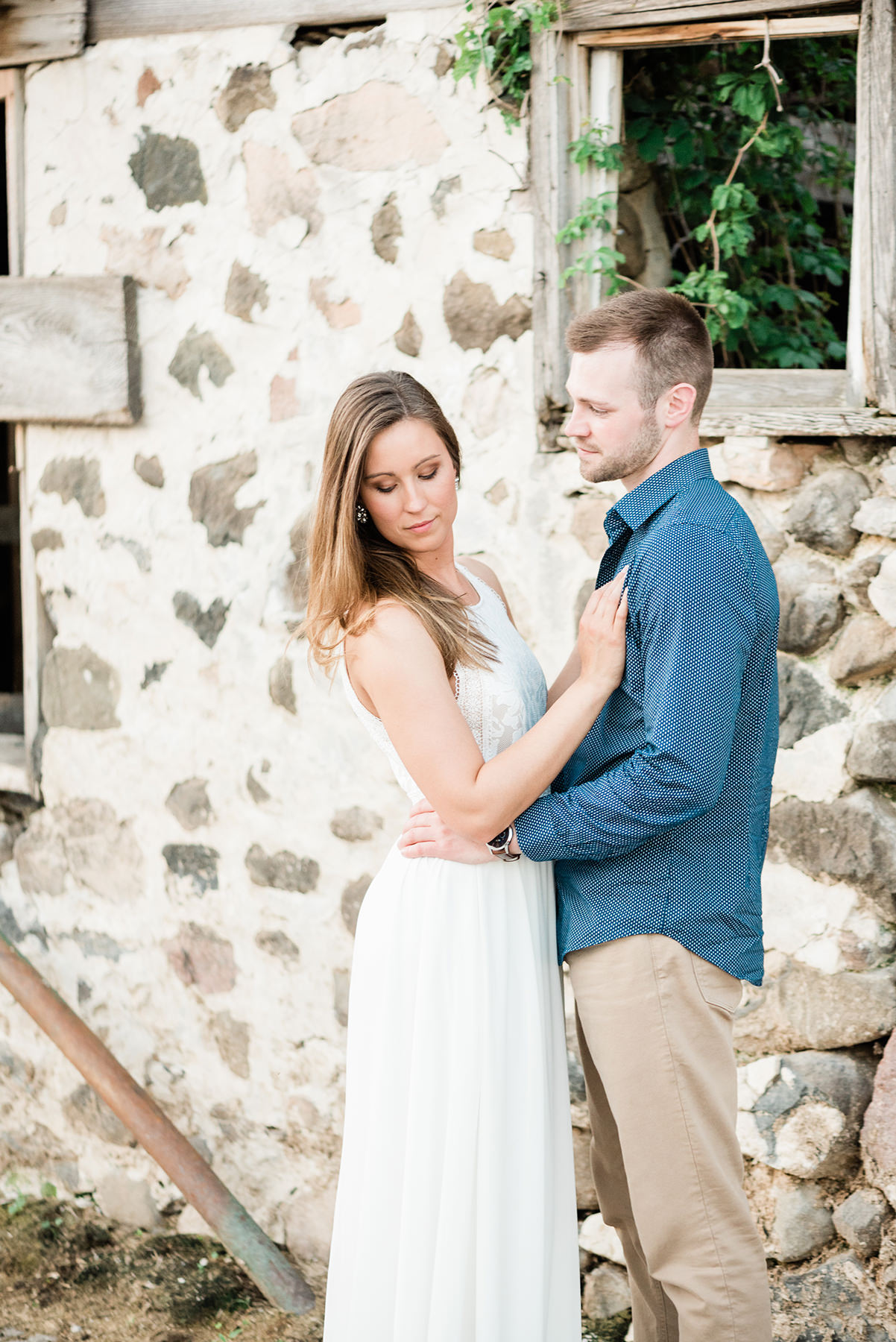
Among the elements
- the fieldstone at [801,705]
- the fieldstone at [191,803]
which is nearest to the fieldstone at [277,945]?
the fieldstone at [191,803]

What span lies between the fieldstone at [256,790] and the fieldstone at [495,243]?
1451mm

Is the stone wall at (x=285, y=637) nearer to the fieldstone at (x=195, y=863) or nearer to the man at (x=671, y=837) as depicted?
the fieldstone at (x=195, y=863)

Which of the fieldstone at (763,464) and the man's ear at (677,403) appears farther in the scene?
the fieldstone at (763,464)

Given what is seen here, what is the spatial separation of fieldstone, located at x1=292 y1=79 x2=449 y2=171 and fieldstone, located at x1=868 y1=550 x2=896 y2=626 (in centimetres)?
140

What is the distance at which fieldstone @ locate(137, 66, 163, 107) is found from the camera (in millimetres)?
3160

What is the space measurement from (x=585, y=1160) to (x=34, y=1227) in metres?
1.69

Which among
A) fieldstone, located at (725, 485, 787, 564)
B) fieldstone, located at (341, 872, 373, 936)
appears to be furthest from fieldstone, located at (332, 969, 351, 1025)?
fieldstone, located at (725, 485, 787, 564)

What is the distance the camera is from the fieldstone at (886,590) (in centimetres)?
247

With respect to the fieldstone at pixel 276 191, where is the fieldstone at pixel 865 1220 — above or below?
below

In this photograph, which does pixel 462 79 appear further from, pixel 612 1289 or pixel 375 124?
pixel 612 1289

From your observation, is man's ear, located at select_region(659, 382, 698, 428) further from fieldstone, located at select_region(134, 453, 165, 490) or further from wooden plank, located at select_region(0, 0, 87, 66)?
wooden plank, located at select_region(0, 0, 87, 66)

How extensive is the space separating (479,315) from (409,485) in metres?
0.93

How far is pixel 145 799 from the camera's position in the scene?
11.2 feet

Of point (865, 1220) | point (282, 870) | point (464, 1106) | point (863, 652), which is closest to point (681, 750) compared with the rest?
point (464, 1106)
